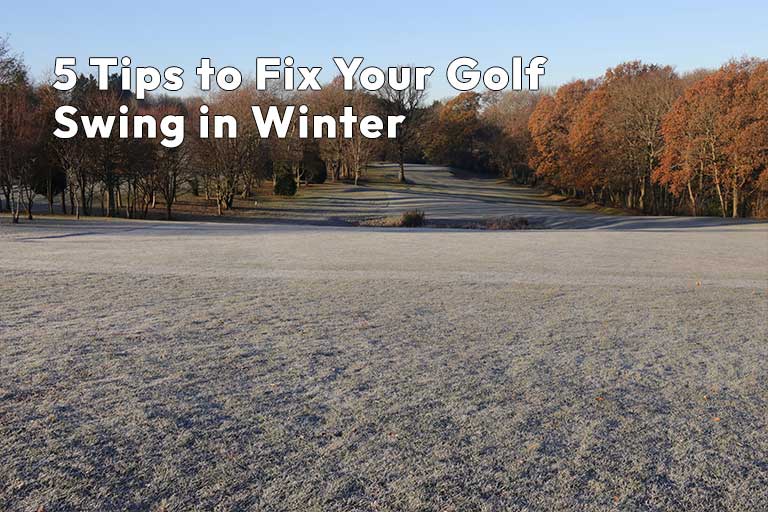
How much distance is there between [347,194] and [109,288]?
50488 millimetres

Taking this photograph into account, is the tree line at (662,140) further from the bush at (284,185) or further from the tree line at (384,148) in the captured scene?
the bush at (284,185)

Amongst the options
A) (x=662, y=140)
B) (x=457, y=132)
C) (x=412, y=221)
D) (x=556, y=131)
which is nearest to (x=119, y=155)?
(x=412, y=221)

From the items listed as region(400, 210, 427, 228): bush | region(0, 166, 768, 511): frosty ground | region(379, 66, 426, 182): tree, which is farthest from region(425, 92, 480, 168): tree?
region(0, 166, 768, 511): frosty ground

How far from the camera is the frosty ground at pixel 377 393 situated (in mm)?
4461

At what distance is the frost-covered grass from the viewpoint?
14.6 feet

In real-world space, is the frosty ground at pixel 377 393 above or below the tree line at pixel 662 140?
below

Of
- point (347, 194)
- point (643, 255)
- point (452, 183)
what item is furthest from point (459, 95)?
point (643, 255)

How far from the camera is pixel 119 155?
41.2 meters

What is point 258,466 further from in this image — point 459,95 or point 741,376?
point 459,95

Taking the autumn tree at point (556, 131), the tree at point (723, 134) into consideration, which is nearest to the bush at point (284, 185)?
the autumn tree at point (556, 131)

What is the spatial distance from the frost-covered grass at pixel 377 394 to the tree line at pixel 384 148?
28244 mm

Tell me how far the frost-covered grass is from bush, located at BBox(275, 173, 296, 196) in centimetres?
4626

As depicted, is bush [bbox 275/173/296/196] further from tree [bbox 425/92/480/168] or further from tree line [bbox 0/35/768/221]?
tree [bbox 425/92/480/168]

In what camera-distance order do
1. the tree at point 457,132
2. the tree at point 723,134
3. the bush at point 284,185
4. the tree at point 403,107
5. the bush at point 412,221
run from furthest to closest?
the tree at point 457,132, the tree at point 403,107, the bush at point 284,185, the tree at point 723,134, the bush at point 412,221
